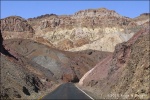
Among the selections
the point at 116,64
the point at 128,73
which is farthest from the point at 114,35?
the point at 128,73

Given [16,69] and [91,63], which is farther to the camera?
[91,63]

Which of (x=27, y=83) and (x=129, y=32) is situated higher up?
(x=129, y=32)

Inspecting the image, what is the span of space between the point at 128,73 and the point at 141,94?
23.0ft

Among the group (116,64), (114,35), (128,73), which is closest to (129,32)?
(114,35)

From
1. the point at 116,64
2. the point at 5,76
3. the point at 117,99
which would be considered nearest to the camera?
the point at 117,99

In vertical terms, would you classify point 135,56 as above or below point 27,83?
above

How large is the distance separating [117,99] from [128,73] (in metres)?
4.54

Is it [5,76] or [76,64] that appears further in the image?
[76,64]

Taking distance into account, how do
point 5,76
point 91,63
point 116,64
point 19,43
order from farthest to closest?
point 19,43 < point 91,63 < point 116,64 < point 5,76

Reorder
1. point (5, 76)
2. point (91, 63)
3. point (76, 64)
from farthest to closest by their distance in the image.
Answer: point (91, 63), point (76, 64), point (5, 76)

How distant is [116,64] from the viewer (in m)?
39.5

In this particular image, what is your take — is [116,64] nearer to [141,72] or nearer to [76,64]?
[141,72]

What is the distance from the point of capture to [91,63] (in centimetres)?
12719

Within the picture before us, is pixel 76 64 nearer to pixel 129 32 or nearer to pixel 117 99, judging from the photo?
pixel 129 32
